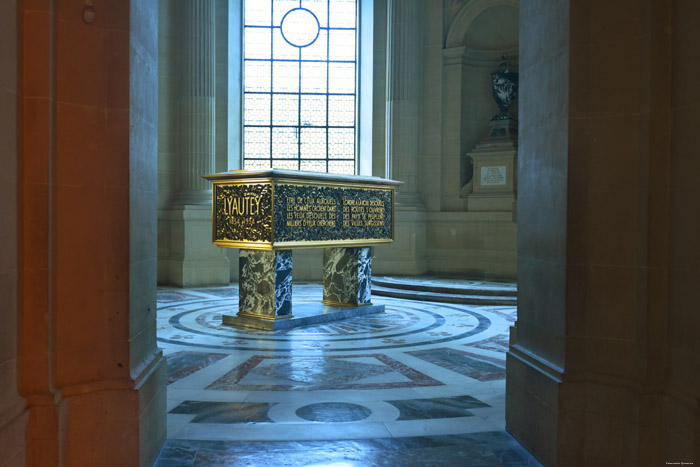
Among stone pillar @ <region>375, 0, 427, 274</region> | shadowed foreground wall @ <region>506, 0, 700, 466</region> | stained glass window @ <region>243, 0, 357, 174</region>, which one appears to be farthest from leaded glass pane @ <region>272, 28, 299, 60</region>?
shadowed foreground wall @ <region>506, 0, 700, 466</region>

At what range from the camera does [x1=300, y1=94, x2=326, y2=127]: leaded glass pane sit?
587 inches

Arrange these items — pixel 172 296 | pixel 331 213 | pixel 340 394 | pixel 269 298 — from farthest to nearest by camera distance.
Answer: pixel 172 296 < pixel 331 213 < pixel 269 298 < pixel 340 394

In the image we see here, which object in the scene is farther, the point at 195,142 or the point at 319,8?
the point at 319,8

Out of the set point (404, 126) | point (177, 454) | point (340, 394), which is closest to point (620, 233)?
point (340, 394)

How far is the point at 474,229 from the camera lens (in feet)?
45.9

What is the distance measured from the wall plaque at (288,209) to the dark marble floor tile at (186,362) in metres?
1.72

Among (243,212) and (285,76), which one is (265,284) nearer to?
(243,212)

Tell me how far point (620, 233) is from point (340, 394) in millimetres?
2781

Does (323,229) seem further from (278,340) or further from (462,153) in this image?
(462,153)

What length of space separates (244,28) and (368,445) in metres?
12.5

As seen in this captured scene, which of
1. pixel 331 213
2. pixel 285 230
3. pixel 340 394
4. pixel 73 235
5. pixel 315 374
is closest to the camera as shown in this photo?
pixel 73 235

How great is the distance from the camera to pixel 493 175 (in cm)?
1386

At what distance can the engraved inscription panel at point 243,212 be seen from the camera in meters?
7.98

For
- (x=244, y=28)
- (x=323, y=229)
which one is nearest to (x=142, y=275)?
(x=323, y=229)
